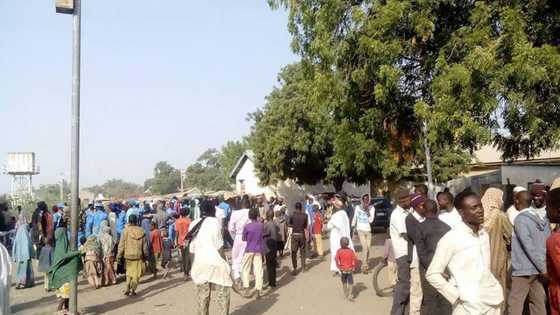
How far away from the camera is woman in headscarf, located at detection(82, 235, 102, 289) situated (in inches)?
480

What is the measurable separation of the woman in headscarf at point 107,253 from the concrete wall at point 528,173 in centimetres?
1705

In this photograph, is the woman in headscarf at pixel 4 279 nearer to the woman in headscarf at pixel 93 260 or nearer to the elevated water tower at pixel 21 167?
the woman in headscarf at pixel 93 260

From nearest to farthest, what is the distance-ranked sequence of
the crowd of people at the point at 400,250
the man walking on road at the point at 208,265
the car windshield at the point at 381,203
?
the crowd of people at the point at 400,250
the man walking on road at the point at 208,265
the car windshield at the point at 381,203

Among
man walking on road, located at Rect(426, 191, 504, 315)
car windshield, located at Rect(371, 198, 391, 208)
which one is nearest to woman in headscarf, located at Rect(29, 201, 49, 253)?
man walking on road, located at Rect(426, 191, 504, 315)

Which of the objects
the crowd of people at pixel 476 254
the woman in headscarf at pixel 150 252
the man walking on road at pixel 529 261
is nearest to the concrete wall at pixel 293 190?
the woman in headscarf at pixel 150 252

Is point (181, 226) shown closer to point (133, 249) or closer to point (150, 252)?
point (150, 252)

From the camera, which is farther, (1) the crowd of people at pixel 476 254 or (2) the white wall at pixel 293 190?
(2) the white wall at pixel 293 190

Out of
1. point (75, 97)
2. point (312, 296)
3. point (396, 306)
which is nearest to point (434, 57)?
point (312, 296)

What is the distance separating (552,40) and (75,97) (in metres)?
9.50

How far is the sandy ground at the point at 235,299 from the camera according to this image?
31.8 feet

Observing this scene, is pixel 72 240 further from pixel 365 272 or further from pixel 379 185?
pixel 379 185

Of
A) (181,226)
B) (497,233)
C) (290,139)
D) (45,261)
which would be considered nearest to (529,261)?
(497,233)

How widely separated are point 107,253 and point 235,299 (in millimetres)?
3657

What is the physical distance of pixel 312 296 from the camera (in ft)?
35.4
